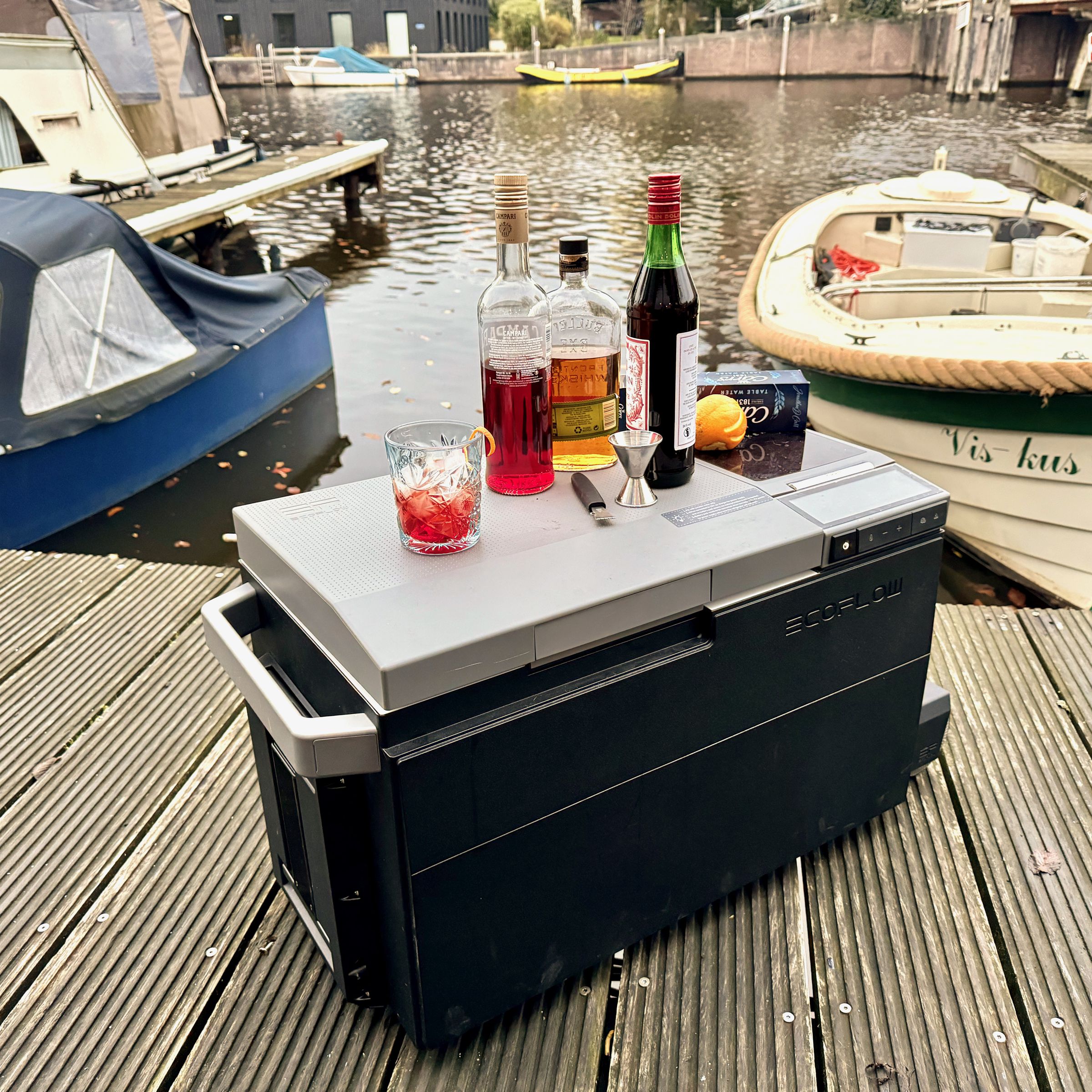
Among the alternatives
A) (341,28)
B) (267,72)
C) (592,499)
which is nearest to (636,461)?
(592,499)

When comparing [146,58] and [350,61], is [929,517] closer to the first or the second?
[146,58]

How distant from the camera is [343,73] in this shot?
1644 inches

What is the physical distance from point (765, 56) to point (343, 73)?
Result: 18.6 metres

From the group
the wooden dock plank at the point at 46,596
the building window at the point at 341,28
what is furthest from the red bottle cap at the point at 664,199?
the building window at the point at 341,28

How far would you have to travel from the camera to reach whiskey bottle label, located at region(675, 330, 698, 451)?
1.49 m

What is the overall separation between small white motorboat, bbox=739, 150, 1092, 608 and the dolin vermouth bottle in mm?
3467

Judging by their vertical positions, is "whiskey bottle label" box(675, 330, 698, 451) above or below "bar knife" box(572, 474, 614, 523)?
above

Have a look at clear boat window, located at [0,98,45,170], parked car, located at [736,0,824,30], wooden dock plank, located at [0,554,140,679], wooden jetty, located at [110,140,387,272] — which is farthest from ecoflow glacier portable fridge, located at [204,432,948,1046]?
parked car, located at [736,0,824,30]

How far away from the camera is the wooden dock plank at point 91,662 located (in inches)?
90.2

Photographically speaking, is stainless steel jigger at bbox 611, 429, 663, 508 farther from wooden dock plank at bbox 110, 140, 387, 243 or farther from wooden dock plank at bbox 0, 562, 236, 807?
wooden dock plank at bbox 110, 140, 387, 243

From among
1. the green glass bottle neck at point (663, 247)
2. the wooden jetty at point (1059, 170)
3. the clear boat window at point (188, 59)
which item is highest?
the clear boat window at point (188, 59)

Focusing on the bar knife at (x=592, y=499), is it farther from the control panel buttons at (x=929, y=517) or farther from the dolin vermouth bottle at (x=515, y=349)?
the control panel buttons at (x=929, y=517)

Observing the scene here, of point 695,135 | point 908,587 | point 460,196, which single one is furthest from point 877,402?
point 695,135

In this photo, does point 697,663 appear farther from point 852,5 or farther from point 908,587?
point 852,5
